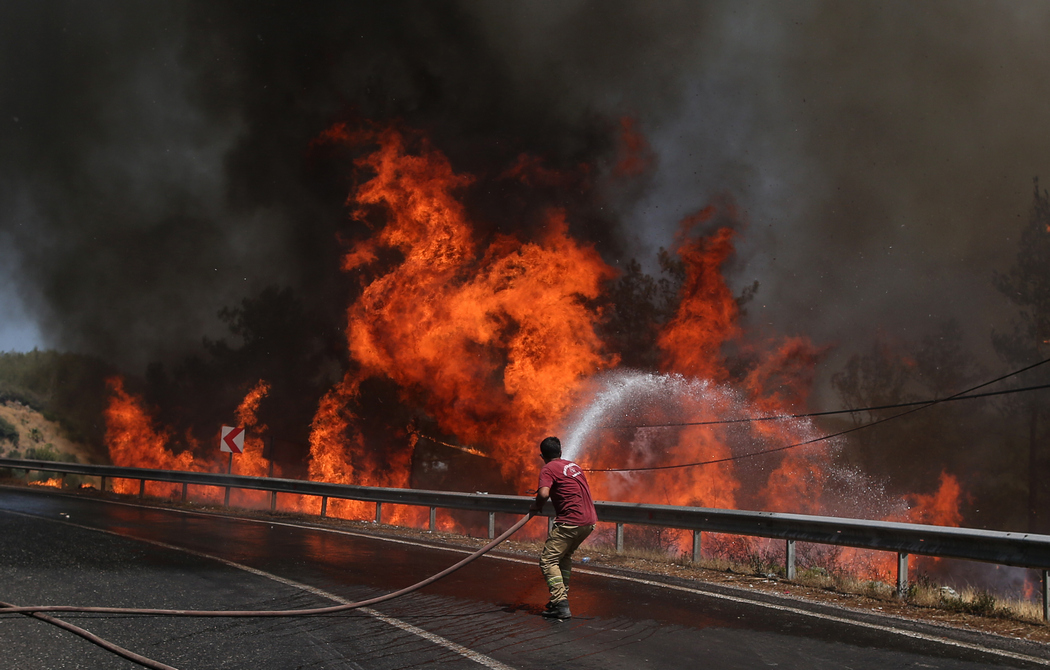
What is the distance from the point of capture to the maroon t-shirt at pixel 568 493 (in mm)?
6191

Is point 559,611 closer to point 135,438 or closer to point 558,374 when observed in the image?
point 558,374

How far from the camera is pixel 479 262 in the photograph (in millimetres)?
21438

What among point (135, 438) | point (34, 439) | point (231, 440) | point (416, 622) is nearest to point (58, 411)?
point (34, 439)

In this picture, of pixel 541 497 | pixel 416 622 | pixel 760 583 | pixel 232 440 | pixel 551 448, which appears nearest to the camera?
pixel 416 622

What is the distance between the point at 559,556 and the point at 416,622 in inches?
50.2

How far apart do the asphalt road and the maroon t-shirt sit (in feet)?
2.66

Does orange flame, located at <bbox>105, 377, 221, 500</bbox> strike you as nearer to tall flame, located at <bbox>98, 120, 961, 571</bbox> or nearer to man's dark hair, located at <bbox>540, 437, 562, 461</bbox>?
tall flame, located at <bbox>98, 120, 961, 571</bbox>

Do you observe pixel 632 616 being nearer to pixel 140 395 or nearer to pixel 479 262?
pixel 479 262

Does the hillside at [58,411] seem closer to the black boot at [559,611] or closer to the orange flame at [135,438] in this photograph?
the orange flame at [135,438]

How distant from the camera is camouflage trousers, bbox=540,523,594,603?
19.3ft

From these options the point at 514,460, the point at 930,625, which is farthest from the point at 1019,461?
the point at 930,625

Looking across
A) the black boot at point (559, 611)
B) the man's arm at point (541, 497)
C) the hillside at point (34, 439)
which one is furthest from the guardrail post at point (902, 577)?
the hillside at point (34, 439)

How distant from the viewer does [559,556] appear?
6082 millimetres

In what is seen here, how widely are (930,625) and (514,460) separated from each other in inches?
616
